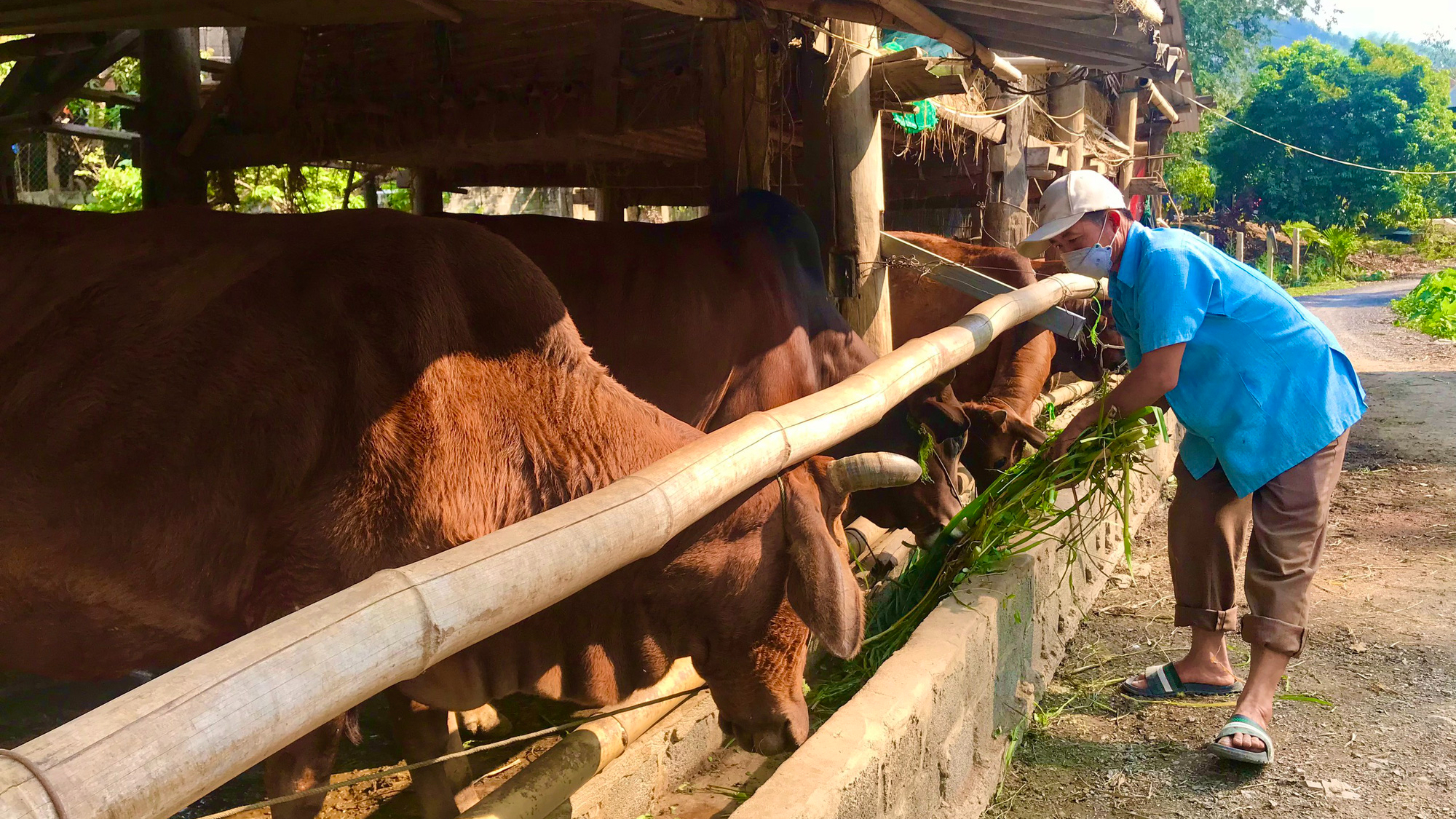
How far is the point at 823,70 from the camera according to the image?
180 inches

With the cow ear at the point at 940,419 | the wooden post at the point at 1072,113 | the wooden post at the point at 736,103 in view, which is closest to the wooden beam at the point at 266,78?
the wooden post at the point at 736,103

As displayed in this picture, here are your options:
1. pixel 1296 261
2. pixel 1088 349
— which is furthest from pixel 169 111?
pixel 1296 261

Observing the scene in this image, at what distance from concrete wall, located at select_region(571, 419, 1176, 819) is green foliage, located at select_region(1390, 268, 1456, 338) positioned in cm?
1538

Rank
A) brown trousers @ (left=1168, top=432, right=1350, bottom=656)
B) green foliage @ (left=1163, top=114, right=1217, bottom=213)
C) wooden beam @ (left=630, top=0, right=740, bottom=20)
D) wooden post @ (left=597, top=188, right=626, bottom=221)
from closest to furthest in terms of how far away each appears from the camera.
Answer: wooden beam @ (left=630, top=0, right=740, bottom=20)
brown trousers @ (left=1168, top=432, right=1350, bottom=656)
wooden post @ (left=597, top=188, right=626, bottom=221)
green foliage @ (left=1163, top=114, right=1217, bottom=213)

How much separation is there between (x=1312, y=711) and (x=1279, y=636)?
59cm

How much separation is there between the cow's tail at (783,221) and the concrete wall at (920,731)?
1.67 m

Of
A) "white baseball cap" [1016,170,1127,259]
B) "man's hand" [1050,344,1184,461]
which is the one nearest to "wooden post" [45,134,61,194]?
"white baseball cap" [1016,170,1127,259]

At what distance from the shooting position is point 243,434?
2588 mm

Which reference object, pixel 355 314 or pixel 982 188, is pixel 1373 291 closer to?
pixel 982 188

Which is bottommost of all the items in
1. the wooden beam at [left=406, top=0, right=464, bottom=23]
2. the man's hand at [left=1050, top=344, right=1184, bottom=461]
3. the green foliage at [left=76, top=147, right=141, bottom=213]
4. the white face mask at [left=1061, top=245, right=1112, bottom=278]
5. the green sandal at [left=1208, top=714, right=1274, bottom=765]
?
the green sandal at [left=1208, top=714, right=1274, bottom=765]

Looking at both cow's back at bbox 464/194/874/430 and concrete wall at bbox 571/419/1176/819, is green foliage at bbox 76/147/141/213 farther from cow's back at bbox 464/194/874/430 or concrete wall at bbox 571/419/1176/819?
concrete wall at bbox 571/419/1176/819

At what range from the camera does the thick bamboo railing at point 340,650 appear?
1.08m

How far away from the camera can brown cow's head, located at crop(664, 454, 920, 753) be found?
2.88 m

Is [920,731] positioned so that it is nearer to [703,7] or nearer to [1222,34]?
[703,7]
